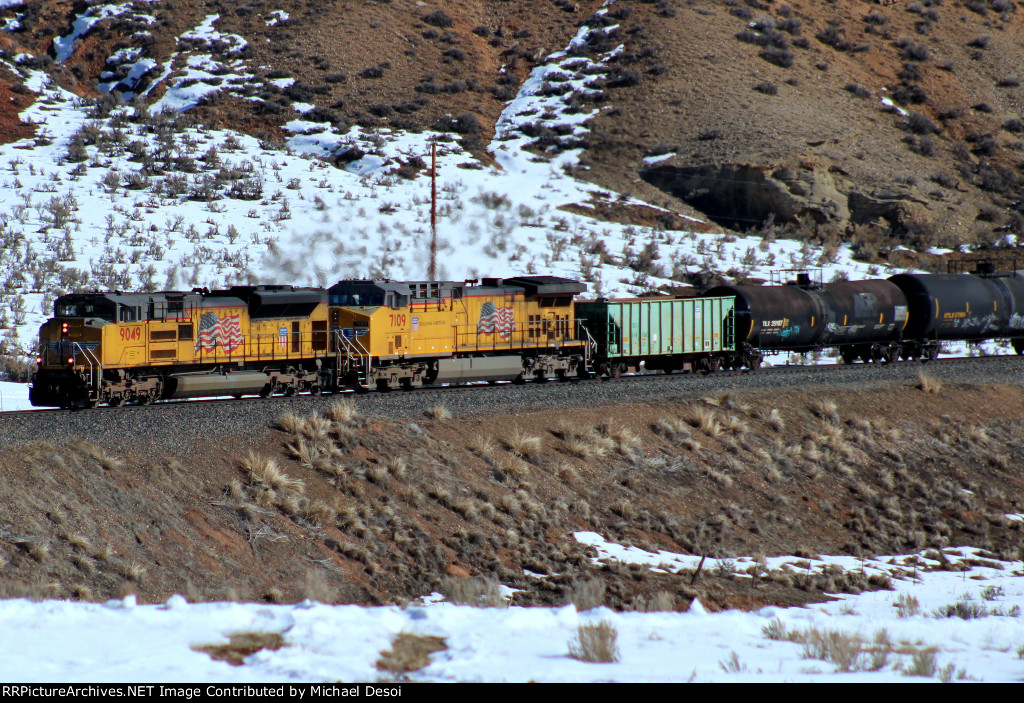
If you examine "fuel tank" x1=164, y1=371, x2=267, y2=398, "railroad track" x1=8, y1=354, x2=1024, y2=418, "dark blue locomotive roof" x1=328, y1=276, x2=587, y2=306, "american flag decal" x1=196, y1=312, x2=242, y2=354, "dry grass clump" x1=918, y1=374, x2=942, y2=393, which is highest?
"dark blue locomotive roof" x1=328, y1=276, x2=587, y2=306

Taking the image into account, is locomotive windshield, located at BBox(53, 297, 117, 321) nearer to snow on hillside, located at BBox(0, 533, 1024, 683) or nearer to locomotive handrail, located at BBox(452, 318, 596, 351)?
locomotive handrail, located at BBox(452, 318, 596, 351)

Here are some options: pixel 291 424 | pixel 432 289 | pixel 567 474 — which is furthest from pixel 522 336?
pixel 291 424

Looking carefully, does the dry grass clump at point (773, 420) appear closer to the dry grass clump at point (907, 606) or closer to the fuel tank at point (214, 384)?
the dry grass clump at point (907, 606)

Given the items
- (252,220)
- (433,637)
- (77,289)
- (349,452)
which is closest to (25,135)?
(252,220)

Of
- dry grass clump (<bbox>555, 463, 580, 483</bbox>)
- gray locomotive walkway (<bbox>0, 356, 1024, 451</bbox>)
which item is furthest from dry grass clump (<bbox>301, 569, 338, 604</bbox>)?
dry grass clump (<bbox>555, 463, 580, 483</bbox>)

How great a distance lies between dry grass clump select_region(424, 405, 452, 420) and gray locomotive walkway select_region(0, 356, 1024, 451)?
0.18 metres

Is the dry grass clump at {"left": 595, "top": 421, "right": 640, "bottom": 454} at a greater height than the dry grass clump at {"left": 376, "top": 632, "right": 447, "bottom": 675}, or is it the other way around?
the dry grass clump at {"left": 376, "top": 632, "right": 447, "bottom": 675}

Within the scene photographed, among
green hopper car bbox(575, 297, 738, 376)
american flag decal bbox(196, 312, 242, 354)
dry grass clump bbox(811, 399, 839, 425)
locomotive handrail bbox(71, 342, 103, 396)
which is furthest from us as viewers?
green hopper car bbox(575, 297, 738, 376)

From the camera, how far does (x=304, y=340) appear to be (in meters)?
25.3

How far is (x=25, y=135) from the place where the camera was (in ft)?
178

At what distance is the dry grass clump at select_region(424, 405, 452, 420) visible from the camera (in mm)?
21984

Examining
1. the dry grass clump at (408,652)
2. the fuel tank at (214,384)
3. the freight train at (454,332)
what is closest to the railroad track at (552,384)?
the fuel tank at (214,384)

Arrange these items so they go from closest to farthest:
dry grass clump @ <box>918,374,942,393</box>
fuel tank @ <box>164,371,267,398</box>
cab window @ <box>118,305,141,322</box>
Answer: cab window @ <box>118,305,141,322</box>, fuel tank @ <box>164,371,267,398</box>, dry grass clump @ <box>918,374,942,393</box>

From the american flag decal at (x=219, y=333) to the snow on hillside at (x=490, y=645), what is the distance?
13.3m
